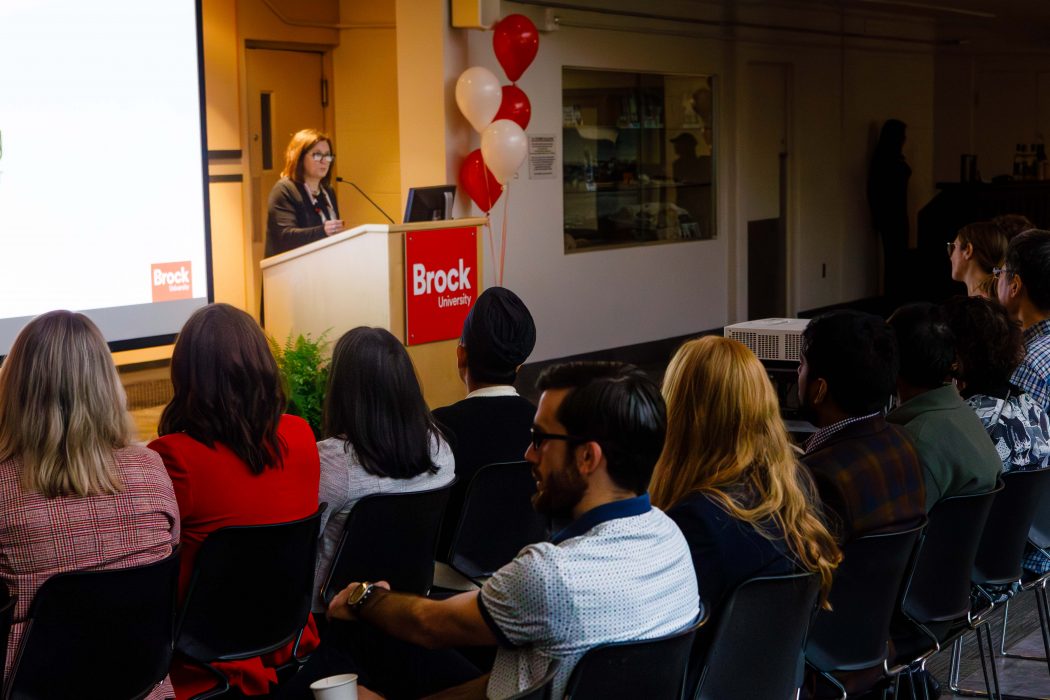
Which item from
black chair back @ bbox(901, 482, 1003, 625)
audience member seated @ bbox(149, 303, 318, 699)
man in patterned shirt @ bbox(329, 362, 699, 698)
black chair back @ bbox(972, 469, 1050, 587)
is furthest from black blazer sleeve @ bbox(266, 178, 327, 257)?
man in patterned shirt @ bbox(329, 362, 699, 698)

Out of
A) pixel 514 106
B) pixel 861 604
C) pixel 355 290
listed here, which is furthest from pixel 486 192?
pixel 861 604

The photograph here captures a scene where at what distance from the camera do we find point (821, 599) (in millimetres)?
2406

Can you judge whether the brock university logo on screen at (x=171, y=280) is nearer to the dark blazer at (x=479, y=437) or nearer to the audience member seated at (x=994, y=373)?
the dark blazer at (x=479, y=437)

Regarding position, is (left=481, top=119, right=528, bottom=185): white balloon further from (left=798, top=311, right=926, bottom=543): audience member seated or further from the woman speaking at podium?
(left=798, top=311, right=926, bottom=543): audience member seated

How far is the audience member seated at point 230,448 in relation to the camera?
2590mm

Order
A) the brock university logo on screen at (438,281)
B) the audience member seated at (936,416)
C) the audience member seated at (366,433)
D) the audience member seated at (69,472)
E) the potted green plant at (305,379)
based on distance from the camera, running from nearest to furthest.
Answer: the audience member seated at (69,472) → the audience member seated at (366,433) → the audience member seated at (936,416) → the potted green plant at (305,379) → the brock university logo on screen at (438,281)

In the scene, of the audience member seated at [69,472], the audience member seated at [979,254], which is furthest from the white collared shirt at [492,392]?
the audience member seated at [979,254]

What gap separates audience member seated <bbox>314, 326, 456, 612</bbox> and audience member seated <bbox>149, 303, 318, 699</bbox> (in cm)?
10

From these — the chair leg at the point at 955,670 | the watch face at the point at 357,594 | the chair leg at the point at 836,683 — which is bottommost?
the chair leg at the point at 955,670

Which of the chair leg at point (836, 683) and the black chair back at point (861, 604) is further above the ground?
the black chair back at point (861, 604)

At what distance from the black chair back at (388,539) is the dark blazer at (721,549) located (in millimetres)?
711

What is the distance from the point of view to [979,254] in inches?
192

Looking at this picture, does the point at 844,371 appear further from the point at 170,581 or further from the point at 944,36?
the point at 944,36

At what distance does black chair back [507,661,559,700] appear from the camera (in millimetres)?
1747
